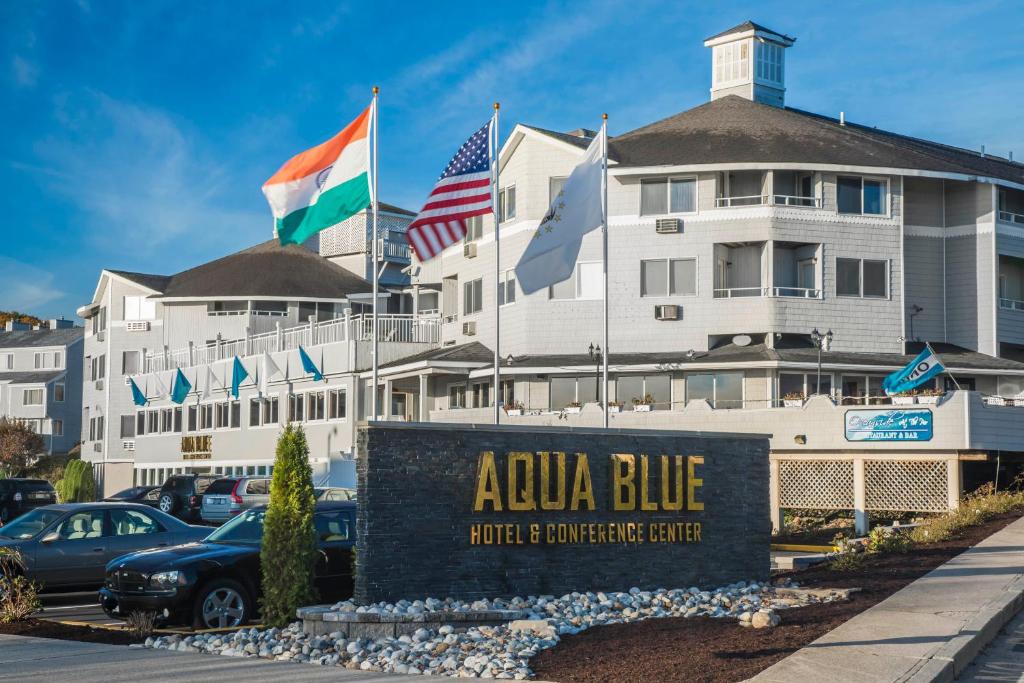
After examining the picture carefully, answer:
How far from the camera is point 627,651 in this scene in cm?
1292

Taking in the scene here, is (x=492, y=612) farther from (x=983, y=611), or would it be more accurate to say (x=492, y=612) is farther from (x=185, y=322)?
(x=185, y=322)

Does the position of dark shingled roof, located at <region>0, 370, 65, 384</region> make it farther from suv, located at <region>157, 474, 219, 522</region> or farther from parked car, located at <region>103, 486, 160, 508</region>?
suv, located at <region>157, 474, 219, 522</region>

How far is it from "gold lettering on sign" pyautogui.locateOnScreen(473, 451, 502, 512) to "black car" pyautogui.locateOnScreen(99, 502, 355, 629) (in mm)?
1833

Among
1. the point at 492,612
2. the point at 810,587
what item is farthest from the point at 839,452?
the point at 492,612

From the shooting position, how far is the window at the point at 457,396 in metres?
45.0

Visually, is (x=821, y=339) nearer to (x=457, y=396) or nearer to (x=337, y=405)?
(x=457, y=396)

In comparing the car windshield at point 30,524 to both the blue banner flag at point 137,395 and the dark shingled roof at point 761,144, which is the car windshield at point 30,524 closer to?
the dark shingled roof at point 761,144

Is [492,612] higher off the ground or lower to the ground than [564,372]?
lower

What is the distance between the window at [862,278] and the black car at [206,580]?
26.8m

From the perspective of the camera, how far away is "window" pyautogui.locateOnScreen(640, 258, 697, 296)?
40.5m

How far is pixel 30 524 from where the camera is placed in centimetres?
1998

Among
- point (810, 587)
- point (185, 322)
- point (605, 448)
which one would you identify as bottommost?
point (810, 587)

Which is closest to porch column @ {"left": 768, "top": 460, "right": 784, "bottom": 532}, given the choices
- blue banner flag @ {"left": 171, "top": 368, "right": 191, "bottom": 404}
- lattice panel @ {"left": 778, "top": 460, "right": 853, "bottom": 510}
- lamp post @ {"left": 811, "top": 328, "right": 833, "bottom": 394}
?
lattice panel @ {"left": 778, "top": 460, "right": 853, "bottom": 510}

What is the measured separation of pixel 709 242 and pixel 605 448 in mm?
23457
